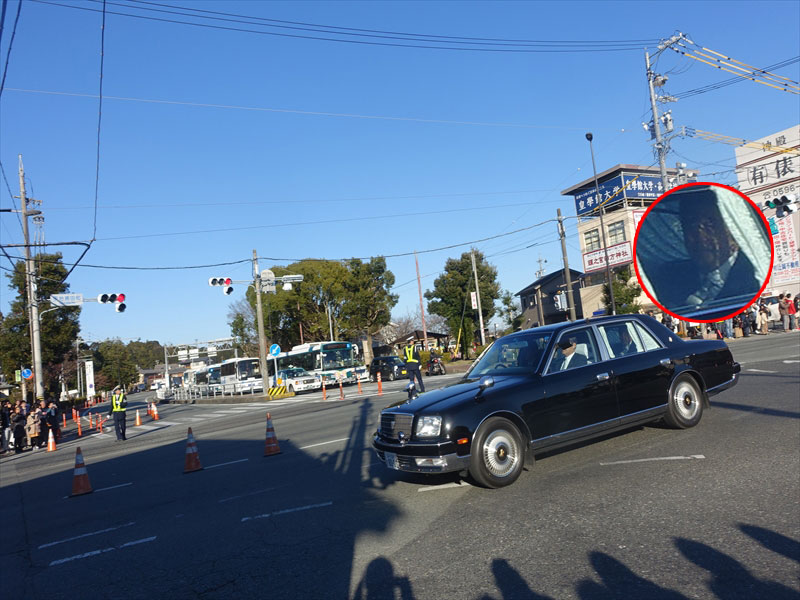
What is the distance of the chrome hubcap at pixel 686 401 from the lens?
7527 mm

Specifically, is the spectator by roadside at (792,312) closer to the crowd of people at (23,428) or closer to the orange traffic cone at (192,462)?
the orange traffic cone at (192,462)

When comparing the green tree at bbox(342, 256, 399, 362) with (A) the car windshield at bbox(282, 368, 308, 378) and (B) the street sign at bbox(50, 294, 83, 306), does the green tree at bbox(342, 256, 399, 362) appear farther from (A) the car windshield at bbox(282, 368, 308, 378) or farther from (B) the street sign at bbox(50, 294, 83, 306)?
(B) the street sign at bbox(50, 294, 83, 306)

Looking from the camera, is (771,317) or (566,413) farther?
(771,317)

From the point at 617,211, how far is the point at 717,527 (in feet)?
165

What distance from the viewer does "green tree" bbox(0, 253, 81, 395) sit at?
127 ft

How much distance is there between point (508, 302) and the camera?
55.7 metres

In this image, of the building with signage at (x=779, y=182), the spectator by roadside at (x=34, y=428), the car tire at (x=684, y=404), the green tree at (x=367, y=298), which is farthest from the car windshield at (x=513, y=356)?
the green tree at (x=367, y=298)

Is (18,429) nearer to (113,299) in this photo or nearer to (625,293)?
(113,299)

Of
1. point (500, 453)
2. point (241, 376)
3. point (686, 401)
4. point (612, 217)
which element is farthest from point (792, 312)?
point (241, 376)

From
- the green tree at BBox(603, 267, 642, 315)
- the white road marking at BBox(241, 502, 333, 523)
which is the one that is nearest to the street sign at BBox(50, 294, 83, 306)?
the white road marking at BBox(241, 502, 333, 523)

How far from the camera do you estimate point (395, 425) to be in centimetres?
626

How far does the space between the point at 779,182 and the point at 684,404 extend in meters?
40.1

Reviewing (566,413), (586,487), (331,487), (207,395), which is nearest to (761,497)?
(586,487)

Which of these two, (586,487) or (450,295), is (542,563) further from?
(450,295)
